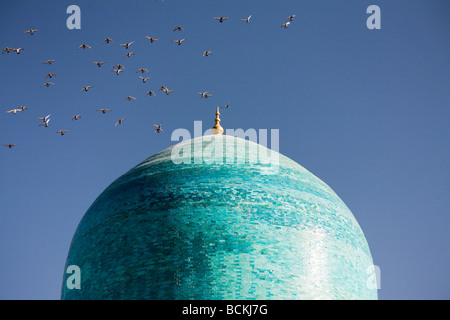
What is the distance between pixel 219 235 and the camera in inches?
429

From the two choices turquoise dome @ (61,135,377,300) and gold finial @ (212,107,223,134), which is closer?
turquoise dome @ (61,135,377,300)

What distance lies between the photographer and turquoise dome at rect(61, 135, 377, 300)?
10656 mm

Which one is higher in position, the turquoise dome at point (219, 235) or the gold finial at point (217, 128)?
the gold finial at point (217, 128)

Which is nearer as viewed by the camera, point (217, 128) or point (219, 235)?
point (219, 235)

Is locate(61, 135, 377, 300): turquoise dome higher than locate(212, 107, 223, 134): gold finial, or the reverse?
locate(212, 107, 223, 134): gold finial

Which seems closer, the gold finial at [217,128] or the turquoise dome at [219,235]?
the turquoise dome at [219,235]

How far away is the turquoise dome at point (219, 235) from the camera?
1066cm

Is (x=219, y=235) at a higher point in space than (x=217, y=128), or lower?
lower

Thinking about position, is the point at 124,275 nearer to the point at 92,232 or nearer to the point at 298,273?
the point at 92,232

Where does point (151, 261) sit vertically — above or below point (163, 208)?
→ below
